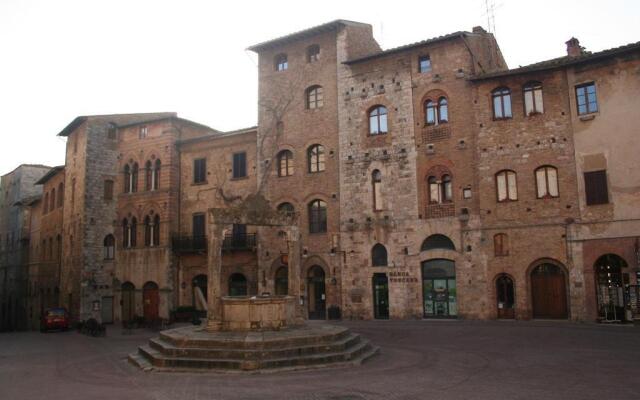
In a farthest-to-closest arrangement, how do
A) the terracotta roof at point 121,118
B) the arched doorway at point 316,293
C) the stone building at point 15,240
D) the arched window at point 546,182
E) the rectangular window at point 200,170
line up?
the stone building at point 15,240, the terracotta roof at point 121,118, the rectangular window at point 200,170, the arched doorway at point 316,293, the arched window at point 546,182

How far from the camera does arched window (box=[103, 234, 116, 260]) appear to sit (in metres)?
33.5

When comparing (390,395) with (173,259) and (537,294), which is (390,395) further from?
(173,259)

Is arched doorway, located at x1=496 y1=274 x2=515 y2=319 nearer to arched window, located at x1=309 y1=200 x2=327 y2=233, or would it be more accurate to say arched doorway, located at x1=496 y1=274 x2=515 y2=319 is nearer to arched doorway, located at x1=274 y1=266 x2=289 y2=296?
arched window, located at x1=309 y1=200 x2=327 y2=233

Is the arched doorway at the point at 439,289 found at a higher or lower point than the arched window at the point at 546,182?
lower

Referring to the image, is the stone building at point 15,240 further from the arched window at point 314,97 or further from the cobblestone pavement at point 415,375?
the cobblestone pavement at point 415,375

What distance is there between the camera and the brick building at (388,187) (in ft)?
72.9

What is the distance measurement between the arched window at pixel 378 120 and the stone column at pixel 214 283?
1258 centimetres

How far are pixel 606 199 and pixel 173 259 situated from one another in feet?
74.1

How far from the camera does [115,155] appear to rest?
34.5m

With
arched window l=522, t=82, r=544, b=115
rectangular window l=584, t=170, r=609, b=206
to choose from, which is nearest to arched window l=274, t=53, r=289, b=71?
arched window l=522, t=82, r=544, b=115

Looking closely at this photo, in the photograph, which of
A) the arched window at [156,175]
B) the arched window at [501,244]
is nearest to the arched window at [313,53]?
the arched window at [156,175]

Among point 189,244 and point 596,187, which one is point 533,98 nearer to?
point 596,187

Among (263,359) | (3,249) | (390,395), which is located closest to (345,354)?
(263,359)

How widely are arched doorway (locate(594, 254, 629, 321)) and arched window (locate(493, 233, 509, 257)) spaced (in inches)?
137
